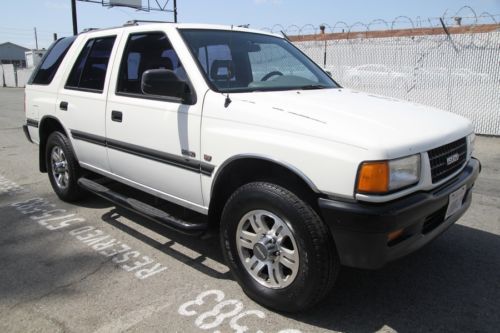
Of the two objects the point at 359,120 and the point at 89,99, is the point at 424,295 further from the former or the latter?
the point at 89,99

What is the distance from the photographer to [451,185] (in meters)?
2.89

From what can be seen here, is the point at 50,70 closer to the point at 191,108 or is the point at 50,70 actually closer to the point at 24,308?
the point at 191,108

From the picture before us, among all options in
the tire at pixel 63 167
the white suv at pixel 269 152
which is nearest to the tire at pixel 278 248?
the white suv at pixel 269 152

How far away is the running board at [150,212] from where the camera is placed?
130 inches

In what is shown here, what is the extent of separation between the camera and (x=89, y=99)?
4266 millimetres

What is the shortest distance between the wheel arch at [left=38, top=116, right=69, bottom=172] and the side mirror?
2163 mm

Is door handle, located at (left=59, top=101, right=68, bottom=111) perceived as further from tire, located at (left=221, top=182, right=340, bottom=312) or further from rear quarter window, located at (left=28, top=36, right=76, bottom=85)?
tire, located at (left=221, top=182, right=340, bottom=312)

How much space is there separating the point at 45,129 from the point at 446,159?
443cm

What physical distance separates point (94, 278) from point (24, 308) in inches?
21.1

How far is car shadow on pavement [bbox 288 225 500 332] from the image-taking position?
9.25ft

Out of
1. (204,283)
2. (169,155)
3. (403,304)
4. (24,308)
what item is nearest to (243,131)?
(169,155)

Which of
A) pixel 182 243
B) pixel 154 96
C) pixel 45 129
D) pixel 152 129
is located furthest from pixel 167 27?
pixel 45 129

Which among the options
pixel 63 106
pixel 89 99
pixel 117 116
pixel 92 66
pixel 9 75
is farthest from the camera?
pixel 9 75

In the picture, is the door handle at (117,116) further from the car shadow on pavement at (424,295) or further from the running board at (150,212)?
the car shadow on pavement at (424,295)
